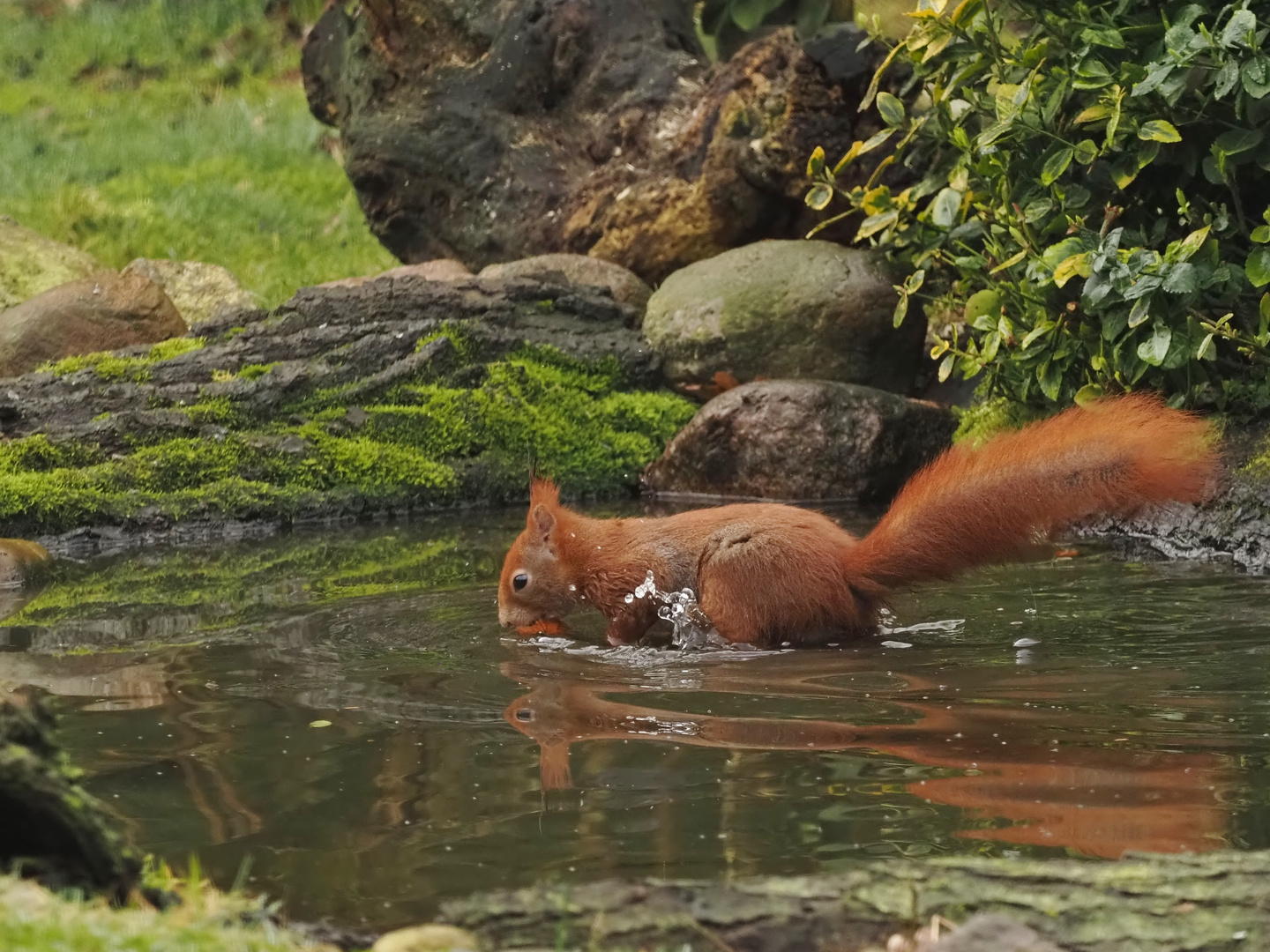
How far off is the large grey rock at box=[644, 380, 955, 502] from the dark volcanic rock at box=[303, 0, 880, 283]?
266cm

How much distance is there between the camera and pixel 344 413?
31.5ft

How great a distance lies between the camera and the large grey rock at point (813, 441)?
9125mm

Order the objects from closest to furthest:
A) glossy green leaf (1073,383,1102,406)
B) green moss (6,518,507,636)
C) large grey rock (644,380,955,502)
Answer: green moss (6,518,507,636)
glossy green leaf (1073,383,1102,406)
large grey rock (644,380,955,502)

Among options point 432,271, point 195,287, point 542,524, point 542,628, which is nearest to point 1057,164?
point 542,524

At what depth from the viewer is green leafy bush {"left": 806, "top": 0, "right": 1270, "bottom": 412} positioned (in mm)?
6176

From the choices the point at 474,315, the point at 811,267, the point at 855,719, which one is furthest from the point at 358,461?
the point at 855,719

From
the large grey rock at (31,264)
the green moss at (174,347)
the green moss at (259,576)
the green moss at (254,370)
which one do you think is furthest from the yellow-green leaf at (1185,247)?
the large grey rock at (31,264)

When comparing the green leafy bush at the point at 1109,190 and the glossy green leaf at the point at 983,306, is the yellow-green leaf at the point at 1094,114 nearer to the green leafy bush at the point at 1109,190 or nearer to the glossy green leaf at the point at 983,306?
the green leafy bush at the point at 1109,190

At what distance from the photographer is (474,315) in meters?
10.4

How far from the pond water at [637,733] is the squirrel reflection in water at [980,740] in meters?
0.01

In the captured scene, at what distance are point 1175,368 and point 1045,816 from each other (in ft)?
13.4

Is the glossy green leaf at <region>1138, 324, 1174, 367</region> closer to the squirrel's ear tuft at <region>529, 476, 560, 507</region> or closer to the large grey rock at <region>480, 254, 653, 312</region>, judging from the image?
the squirrel's ear tuft at <region>529, 476, 560, 507</region>

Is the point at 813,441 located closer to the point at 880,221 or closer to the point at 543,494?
the point at 880,221

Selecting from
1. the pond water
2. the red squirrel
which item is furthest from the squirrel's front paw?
the pond water
